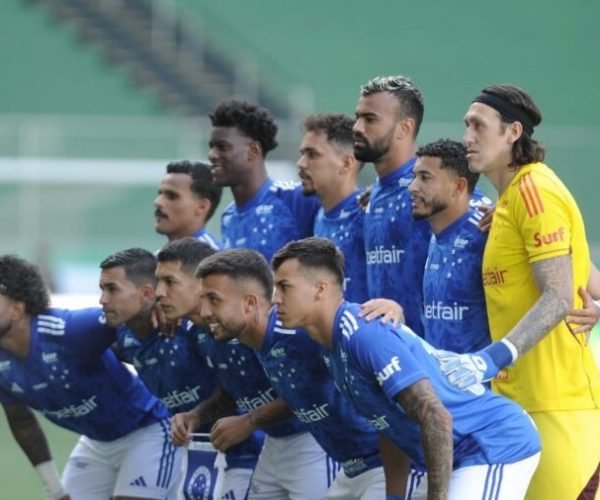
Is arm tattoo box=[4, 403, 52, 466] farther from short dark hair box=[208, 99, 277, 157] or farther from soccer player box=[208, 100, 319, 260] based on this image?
short dark hair box=[208, 99, 277, 157]

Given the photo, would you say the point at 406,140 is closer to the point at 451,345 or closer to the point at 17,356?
the point at 451,345

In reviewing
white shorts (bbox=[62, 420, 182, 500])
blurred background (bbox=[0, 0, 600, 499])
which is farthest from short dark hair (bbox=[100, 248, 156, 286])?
blurred background (bbox=[0, 0, 600, 499])

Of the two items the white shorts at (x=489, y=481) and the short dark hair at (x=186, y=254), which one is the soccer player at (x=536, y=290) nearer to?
the white shorts at (x=489, y=481)

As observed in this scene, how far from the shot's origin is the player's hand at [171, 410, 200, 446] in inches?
271

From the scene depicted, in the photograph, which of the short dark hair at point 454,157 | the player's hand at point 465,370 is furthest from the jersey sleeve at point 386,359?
the short dark hair at point 454,157

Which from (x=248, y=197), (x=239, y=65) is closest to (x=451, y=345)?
(x=248, y=197)

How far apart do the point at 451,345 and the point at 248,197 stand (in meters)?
2.39

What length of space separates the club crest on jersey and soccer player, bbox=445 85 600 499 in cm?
39

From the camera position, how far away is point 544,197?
5773 mm

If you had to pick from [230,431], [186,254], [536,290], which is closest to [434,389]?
[536,290]

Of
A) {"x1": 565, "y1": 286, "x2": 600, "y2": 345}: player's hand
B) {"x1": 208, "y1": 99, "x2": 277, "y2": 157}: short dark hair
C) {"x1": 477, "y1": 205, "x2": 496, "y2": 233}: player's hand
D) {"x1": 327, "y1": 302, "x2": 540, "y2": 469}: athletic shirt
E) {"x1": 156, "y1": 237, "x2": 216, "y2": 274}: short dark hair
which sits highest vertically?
{"x1": 208, "y1": 99, "x2": 277, "y2": 157}: short dark hair

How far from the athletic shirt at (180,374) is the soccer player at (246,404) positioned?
0.62ft

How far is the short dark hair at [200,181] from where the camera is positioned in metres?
8.71

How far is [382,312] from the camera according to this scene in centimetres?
554
